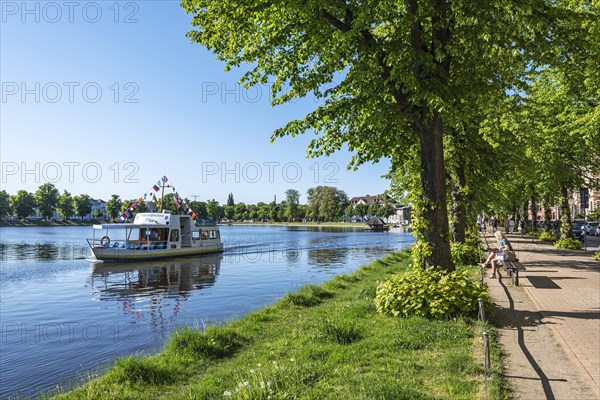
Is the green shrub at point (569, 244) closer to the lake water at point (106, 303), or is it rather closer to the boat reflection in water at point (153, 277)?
the lake water at point (106, 303)

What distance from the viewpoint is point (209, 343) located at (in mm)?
9195

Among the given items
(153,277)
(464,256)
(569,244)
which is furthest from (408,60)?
(569,244)

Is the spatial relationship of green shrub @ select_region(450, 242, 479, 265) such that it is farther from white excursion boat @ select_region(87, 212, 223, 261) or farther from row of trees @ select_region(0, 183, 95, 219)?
row of trees @ select_region(0, 183, 95, 219)

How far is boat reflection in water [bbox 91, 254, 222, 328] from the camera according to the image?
16.6 m

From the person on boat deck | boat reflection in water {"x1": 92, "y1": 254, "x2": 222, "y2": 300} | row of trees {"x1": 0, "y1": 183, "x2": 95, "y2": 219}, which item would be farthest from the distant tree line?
the person on boat deck

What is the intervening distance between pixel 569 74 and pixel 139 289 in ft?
71.5

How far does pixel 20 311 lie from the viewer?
689 inches

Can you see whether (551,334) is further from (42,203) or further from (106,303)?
(42,203)

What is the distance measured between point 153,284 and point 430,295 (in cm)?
1957

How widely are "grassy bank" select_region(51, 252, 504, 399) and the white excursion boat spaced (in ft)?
92.3

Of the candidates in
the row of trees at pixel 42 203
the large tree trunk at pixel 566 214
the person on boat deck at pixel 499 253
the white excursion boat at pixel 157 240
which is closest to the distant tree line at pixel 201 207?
the row of trees at pixel 42 203

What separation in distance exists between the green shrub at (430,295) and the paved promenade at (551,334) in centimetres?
85

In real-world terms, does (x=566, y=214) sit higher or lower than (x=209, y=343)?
higher

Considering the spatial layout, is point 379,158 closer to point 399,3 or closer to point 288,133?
point 288,133
